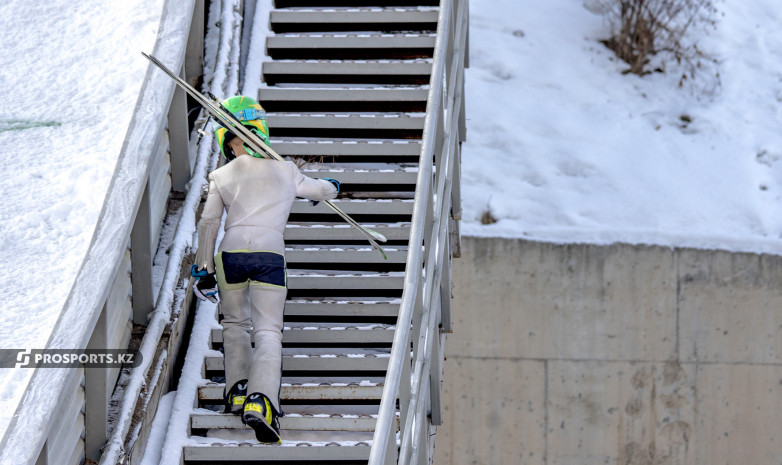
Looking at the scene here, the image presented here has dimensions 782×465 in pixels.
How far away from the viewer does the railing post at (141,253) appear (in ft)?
15.7

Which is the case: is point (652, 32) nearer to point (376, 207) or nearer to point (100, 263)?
point (376, 207)

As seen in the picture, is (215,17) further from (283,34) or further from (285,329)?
(285,329)

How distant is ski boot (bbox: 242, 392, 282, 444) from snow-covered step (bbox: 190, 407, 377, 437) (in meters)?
0.27

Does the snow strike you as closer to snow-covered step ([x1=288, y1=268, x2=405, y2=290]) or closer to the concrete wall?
the concrete wall

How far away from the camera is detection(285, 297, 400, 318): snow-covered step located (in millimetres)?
5535

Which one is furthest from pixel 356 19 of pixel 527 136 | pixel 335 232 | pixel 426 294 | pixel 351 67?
pixel 426 294

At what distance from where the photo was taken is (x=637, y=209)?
27.2 ft

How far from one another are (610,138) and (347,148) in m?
A: 3.22

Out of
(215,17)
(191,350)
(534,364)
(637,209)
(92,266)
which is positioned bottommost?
(534,364)

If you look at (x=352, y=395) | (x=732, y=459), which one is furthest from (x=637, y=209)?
(x=352, y=395)

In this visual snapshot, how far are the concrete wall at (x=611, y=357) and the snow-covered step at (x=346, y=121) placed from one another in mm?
1577

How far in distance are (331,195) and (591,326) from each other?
3638 mm

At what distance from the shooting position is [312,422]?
183 inches

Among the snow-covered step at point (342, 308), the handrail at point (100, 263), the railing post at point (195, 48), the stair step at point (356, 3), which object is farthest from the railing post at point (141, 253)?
the stair step at point (356, 3)
